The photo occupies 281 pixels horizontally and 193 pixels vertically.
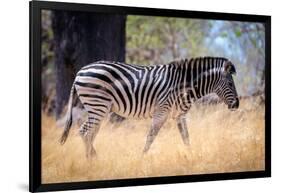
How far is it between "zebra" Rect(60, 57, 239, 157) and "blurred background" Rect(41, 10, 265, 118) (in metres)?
0.09

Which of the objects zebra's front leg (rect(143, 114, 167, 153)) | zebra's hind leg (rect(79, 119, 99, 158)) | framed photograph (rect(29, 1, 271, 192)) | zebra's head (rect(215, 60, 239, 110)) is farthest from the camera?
zebra's head (rect(215, 60, 239, 110))

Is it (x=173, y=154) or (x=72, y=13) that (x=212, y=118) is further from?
(x=72, y=13)

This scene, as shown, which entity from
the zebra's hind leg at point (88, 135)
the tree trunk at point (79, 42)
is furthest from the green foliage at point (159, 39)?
the zebra's hind leg at point (88, 135)

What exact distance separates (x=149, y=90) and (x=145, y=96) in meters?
0.08

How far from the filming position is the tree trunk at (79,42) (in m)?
6.17

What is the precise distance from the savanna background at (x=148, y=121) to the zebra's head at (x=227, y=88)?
0.08 m

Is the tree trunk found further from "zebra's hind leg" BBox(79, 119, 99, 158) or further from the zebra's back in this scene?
"zebra's hind leg" BBox(79, 119, 99, 158)

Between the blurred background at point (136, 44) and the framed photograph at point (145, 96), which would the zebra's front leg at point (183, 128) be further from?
the blurred background at point (136, 44)

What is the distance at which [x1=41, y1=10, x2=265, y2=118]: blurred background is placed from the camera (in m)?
6.14

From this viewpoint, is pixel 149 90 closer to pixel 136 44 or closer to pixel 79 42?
pixel 136 44

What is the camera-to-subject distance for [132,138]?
6.48 metres

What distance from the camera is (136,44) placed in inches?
259

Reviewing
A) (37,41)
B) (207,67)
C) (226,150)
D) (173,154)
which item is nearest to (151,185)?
(173,154)

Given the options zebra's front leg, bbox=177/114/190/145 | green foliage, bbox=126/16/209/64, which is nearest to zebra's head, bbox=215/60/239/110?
green foliage, bbox=126/16/209/64
